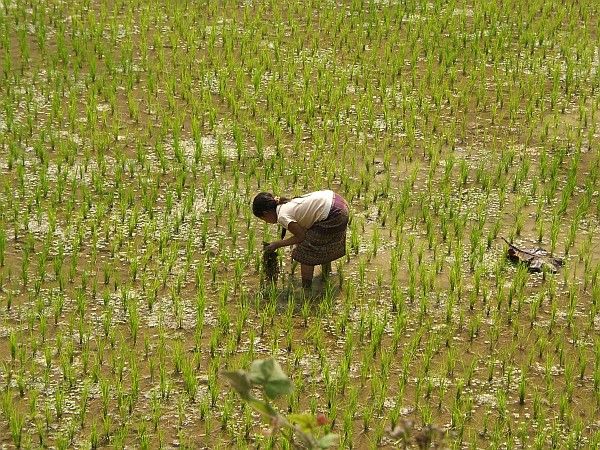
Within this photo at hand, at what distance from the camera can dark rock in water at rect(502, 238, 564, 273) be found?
4969mm

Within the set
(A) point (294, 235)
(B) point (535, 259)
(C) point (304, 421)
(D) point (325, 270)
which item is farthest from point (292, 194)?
(C) point (304, 421)

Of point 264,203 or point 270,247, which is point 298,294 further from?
point 264,203

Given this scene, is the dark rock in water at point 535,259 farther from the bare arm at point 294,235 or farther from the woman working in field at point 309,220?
the bare arm at point 294,235

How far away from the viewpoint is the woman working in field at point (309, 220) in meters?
4.62

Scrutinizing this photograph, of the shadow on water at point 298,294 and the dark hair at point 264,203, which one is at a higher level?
the dark hair at point 264,203

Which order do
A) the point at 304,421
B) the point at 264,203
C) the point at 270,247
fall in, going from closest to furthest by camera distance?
the point at 304,421 < the point at 264,203 < the point at 270,247

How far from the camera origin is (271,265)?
4.80 meters

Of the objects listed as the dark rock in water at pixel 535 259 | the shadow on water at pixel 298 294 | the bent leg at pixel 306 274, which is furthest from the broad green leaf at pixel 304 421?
the dark rock in water at pixel 535 259

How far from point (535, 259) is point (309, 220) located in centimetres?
117

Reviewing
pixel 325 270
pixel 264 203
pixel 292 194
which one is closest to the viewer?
pixel 264 203

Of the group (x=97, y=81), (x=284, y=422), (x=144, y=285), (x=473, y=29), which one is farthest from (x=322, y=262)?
(x=473, y=29)

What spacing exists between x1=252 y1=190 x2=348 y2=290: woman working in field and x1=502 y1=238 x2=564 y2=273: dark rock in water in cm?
87

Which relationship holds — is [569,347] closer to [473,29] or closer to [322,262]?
[322,262]

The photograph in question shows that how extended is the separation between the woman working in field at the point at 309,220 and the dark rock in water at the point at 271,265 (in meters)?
0.05
